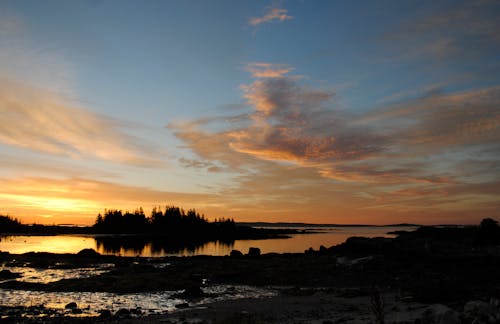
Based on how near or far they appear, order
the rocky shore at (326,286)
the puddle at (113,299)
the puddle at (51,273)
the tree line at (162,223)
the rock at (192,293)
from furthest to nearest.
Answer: the tree line at (162,223) < the puddle at (51,273) < the rock at (192,293) < the puddle at (113,299) < the rocky shore at (326,286)

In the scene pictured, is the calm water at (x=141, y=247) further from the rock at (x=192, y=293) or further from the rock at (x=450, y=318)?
the rock at (x=450, y=318)

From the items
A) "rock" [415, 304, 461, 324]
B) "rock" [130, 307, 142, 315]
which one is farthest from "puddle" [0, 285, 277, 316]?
"rock" [415, 304, 461, 324]

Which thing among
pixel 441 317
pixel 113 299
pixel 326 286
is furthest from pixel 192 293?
pixel 441 317

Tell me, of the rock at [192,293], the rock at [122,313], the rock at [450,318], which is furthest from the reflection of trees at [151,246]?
the rock at [450,318]

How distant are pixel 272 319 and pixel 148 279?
677 inches

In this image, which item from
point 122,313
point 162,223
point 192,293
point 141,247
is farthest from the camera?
point 162,223

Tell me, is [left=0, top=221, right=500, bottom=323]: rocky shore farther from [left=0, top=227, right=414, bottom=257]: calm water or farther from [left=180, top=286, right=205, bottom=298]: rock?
[left=0, top=227, right=414, bottom=257]: calm water

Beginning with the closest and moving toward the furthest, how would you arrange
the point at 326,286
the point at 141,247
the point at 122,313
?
the point at 122,313 → the point at 326,286 → the point at 141,247

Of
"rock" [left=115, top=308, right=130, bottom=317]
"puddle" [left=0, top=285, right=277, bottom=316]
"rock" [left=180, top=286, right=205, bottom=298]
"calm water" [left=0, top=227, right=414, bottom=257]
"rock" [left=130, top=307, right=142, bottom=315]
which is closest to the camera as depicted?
"rock" [left=115, top=308, right=130, bottom=317]

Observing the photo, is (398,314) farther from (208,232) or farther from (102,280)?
(208,232)

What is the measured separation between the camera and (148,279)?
33656 millimetres

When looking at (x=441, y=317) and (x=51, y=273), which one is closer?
(x=441, y=317)

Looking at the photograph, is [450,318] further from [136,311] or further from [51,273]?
[51,273]

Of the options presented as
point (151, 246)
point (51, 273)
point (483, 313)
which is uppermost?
point (483, 313)
